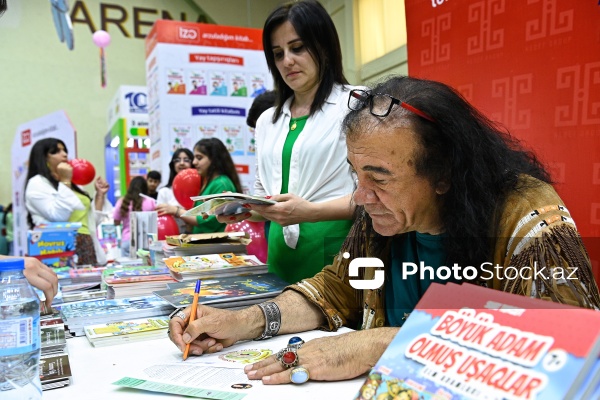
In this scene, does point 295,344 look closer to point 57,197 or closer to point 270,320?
point 270,320

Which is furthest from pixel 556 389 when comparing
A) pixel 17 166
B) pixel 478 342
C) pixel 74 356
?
pixel 17 166

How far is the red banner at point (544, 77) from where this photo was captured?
147cm

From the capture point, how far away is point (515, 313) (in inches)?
24.5

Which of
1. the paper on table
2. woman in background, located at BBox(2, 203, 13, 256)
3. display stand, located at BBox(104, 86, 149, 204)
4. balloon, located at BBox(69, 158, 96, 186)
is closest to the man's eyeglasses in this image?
the paper on table

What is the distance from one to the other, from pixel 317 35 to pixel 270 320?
3.59 ft

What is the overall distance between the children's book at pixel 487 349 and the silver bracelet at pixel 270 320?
0.64 metres

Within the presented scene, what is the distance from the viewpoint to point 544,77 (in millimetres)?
1578

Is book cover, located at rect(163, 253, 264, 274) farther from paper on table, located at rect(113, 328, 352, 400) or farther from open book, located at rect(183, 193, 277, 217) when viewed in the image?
paper on table, located at rect(113, 328, 352, 400)

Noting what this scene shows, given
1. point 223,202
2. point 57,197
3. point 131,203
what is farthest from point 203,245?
point 131,203

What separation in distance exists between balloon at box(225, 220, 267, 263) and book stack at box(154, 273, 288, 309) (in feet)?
2.98

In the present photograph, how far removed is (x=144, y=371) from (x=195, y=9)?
31.2 ft

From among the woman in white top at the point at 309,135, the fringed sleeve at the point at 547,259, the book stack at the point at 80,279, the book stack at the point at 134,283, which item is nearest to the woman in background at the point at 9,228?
the book stack at the point at 80,279

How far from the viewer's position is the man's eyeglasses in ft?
3.53

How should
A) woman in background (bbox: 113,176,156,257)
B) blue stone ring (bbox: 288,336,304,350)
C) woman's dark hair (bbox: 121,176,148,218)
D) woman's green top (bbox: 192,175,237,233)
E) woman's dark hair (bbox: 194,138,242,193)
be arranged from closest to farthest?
blue stone ring (bbox: 288,336,304,350) < woman's green top (bbox: 192,175,237,233) < woman's dark hair (bbox: 194,138,242,193) < woman in background (bbox: 113,176,156,257) < woman's dark hair (bbox: 121,176,148,218)
